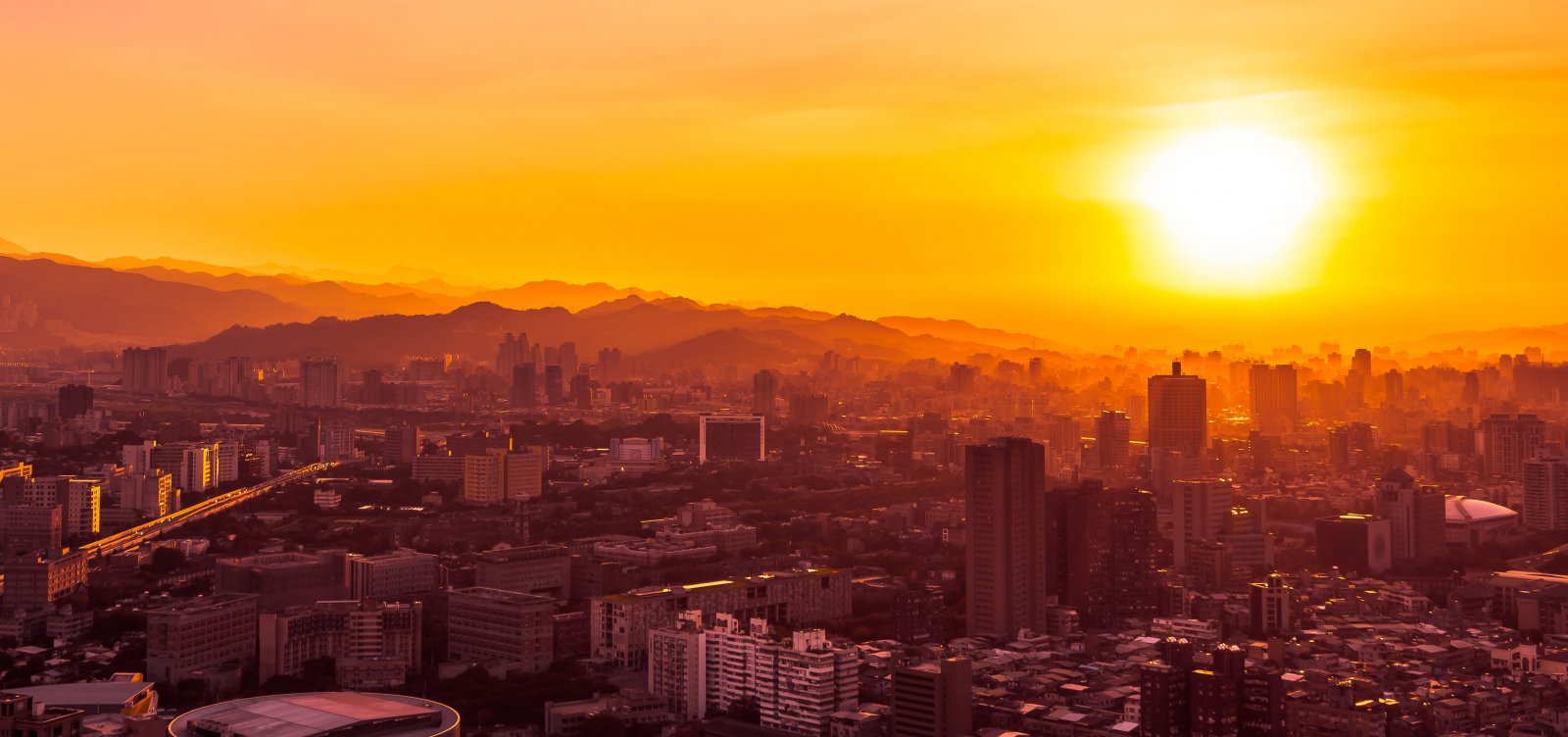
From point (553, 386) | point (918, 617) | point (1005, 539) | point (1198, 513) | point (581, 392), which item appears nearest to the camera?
point (918, 617)

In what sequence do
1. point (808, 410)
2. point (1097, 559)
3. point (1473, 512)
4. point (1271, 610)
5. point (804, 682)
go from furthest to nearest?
point (808, 410) → point (1473, 512) → point (1097, 559) → point (1271, 610) → point (804, 682)

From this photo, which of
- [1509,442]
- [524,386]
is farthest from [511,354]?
[1509,442]

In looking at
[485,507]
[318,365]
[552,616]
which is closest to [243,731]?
[552,616]

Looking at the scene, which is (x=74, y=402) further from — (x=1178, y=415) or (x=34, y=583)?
(x=1178, y=415)

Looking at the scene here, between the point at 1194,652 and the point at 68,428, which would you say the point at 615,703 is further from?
the point at 68,428

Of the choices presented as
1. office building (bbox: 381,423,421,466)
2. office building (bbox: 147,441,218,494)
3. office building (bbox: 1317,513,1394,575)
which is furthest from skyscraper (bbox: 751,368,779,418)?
office building (bbox: 1317,513,1394,575)

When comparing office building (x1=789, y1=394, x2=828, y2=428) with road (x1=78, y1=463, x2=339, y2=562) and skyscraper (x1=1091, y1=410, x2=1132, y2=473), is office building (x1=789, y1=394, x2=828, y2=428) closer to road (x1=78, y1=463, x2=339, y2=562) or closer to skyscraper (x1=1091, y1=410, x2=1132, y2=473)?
skyscraper (x1=1091, y1=410, x2=1132, y2=473)

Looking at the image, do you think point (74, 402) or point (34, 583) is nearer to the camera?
point (34, 583)

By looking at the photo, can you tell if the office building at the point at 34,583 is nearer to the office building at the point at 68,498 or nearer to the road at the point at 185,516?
the road at the point at 185,516
